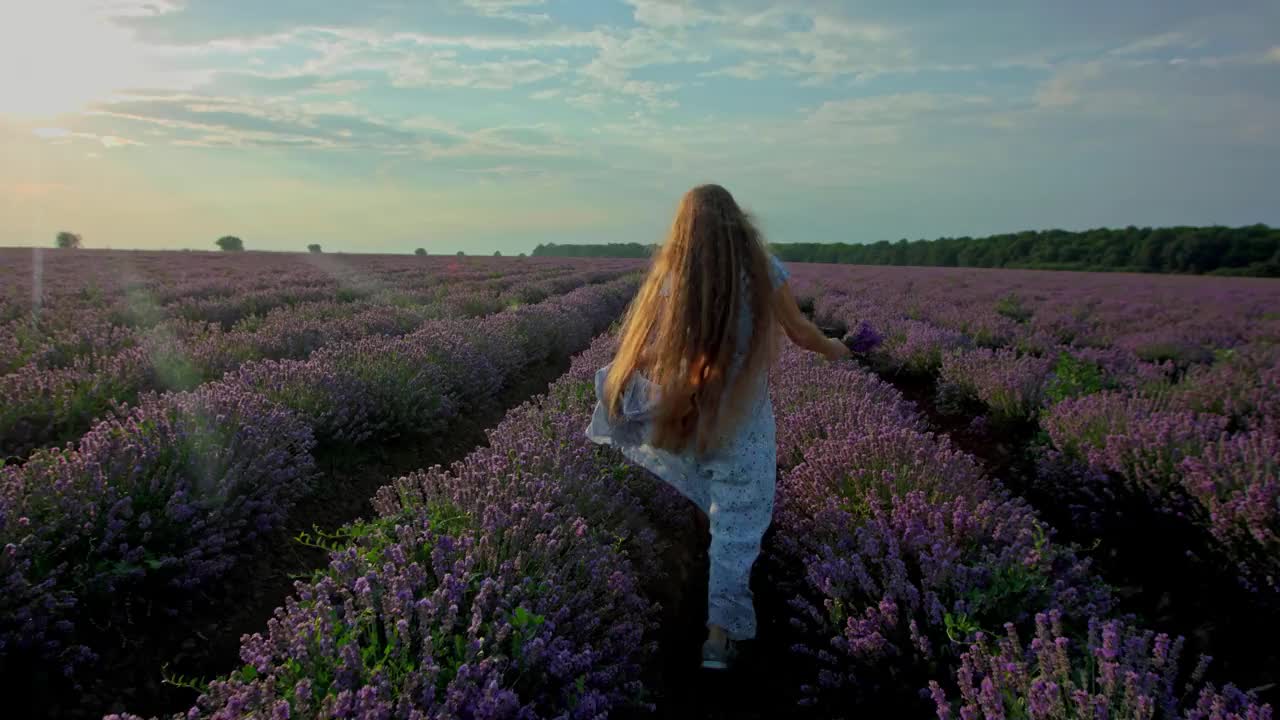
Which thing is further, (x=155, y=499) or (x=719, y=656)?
(x=155, y=499)

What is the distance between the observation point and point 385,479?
4566mm

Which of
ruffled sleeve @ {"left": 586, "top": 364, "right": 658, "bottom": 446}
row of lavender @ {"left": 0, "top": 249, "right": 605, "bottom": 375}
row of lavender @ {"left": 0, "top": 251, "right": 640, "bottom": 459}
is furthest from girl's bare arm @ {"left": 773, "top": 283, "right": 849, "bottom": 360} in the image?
row of lavender @ {"left": 0, "top": 249, "right": 605, "bottom": 375}

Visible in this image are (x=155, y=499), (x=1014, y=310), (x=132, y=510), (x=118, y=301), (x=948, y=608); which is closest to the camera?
(x=948, y=608)

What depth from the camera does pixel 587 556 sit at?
2.23m

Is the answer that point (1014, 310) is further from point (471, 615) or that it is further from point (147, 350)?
point (471, 615)

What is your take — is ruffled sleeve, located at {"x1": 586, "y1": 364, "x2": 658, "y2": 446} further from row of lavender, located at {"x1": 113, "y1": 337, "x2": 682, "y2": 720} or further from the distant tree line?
the distant tree line

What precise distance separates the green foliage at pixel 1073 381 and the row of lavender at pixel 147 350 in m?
5.96

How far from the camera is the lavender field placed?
1729mm

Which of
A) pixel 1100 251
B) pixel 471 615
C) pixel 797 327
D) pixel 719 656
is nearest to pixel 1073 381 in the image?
pixel 797 327

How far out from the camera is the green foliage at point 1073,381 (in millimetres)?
5145

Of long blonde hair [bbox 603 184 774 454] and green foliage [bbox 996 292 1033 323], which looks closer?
long blonde hair [bbox 603 184 774 454]

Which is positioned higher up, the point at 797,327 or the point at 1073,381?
the point at 797,327

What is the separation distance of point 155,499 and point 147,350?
10.5 ft

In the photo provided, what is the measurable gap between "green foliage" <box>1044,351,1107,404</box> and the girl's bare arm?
3.17 m
